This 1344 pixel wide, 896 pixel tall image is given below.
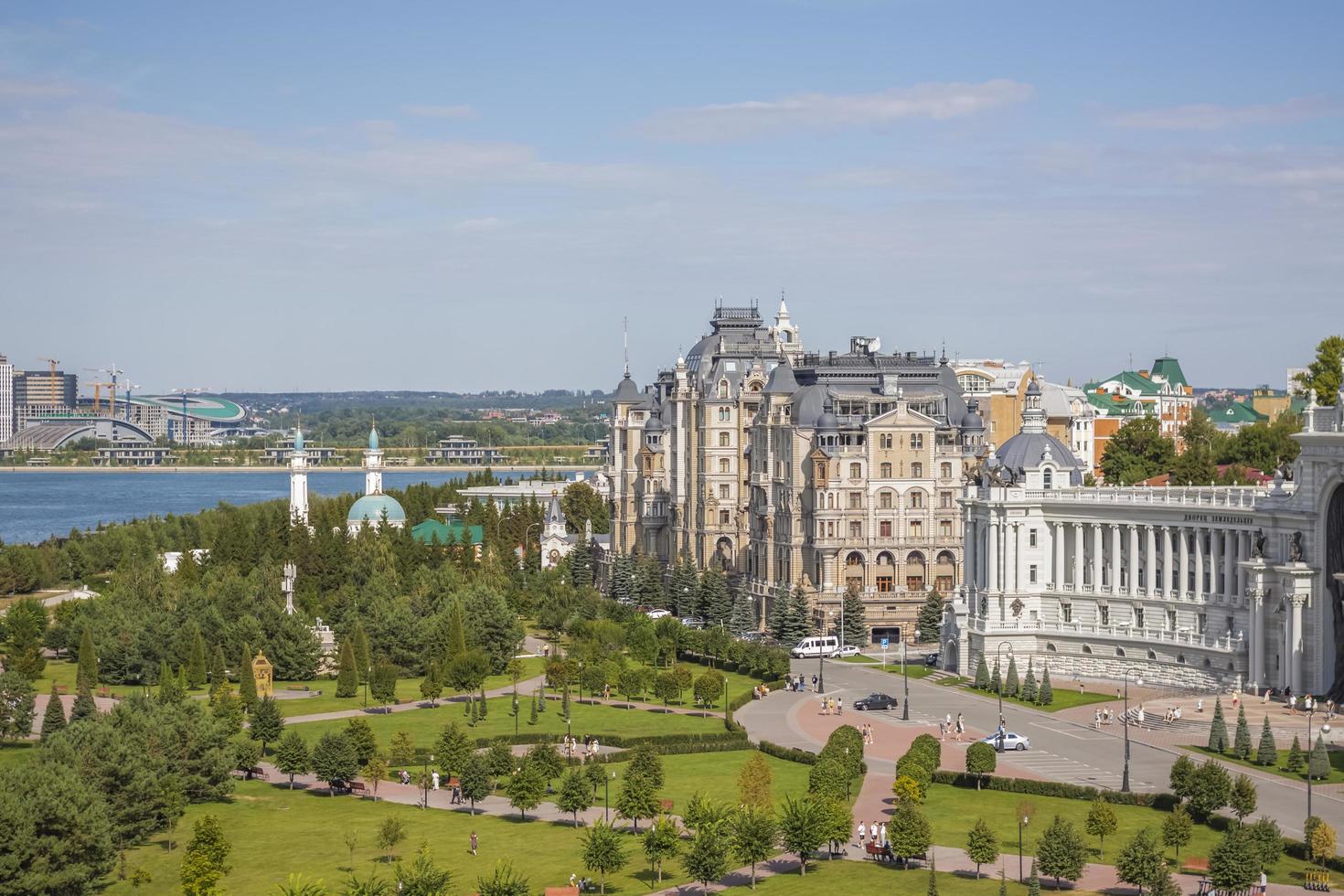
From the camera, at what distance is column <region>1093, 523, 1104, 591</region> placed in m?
109

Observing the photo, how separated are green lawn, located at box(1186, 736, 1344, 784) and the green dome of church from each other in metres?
114

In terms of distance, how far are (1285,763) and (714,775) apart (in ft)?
76.1

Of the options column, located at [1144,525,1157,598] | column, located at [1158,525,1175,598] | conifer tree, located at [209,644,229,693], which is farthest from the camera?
conifer tree, located at [209,644,229,693]

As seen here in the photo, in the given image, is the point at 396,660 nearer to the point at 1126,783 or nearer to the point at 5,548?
the point at 1126,783

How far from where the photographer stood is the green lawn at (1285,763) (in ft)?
255

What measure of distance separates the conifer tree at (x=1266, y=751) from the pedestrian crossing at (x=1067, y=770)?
5.60m

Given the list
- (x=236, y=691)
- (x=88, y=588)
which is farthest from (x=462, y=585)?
(x=88, y=588)

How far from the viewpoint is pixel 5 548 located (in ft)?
565

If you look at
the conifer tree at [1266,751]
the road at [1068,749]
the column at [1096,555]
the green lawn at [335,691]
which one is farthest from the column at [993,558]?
the conifer tree at [1266,751]

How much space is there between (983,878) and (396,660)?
57.3 meters

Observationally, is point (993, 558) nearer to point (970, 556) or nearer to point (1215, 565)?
point (970, 556)

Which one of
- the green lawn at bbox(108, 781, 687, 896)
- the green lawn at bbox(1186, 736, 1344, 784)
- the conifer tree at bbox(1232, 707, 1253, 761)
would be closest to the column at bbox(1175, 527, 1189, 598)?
A: the green lawn at bbox(1186, 736, 1344, 784)

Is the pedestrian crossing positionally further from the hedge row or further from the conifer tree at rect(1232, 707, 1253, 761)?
the conifer tree at rect(1232, 707, 1253, 761)

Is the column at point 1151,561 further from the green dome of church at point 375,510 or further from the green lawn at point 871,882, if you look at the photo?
the green dome of church at point 375,510
